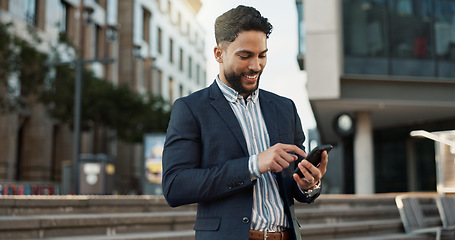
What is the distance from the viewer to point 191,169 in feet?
6.82

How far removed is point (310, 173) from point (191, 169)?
43 cm

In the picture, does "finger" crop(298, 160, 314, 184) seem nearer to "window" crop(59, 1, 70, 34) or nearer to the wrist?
the wrist

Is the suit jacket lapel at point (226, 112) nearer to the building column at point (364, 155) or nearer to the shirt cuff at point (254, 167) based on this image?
the shirt cuff at point (254, 167)

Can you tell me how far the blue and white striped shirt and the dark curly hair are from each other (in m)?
0.22

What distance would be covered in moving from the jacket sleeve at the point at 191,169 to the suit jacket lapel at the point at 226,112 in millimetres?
95

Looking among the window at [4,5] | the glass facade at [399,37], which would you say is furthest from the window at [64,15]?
the glass facade at [399,37]

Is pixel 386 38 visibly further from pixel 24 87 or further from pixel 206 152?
pixel 206 152

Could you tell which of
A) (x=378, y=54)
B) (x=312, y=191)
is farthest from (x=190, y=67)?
(x=312, y=191)

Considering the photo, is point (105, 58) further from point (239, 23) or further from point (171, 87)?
point (171, 87)

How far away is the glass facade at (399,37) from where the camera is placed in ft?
66.8

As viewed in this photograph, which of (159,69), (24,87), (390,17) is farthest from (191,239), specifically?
(159,69)

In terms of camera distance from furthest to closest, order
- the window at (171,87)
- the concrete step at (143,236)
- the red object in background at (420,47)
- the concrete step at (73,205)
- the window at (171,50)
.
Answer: the window at (171,50) → the window at (171,87) → the red object in background at (420,47) → the concrete step at (73,205) → the concrete step at (143,236)

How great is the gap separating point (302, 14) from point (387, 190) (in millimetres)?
→ 13520

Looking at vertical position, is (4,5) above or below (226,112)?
above
